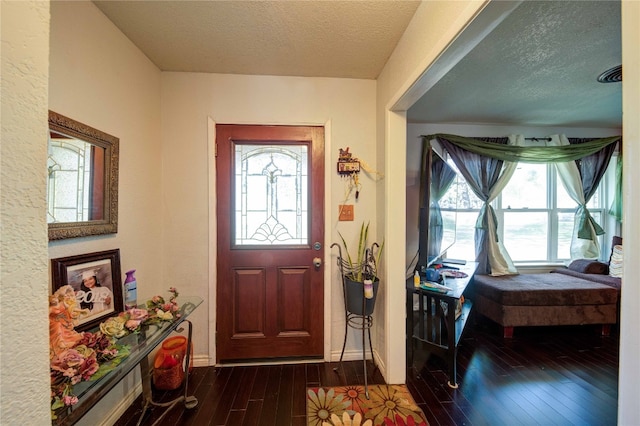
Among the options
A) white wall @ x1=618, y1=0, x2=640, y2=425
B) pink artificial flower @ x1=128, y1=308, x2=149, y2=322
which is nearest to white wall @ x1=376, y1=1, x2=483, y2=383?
white wall @ x1=618, y1=0, x2=640, y2=425

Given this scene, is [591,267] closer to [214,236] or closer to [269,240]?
[269,240]

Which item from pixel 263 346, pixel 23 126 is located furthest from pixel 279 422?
pixel 23 126

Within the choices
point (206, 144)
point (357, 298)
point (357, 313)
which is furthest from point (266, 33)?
point (357, 313)

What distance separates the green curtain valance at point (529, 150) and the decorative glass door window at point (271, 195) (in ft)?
6.34

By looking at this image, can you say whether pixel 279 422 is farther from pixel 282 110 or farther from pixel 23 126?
pixel 282 110

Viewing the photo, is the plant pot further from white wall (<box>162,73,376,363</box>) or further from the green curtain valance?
the green curtain valance

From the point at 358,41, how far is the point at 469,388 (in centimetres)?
266

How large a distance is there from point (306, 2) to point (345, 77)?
79 centimetres

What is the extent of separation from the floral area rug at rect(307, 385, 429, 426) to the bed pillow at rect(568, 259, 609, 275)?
3043 millimetres

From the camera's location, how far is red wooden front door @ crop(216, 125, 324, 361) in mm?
2061

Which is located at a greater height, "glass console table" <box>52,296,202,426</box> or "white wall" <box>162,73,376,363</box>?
"white wall" <box>162,73,376,363</box>

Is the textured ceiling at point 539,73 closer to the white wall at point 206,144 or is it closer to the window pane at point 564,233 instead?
the white wall at point 206,144

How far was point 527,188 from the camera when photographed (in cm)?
344

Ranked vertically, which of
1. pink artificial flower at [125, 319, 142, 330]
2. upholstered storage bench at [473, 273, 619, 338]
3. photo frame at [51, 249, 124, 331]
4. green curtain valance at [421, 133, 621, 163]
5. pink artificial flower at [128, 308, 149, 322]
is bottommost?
upholstered storage bench at [473, 273, 619, 338]
